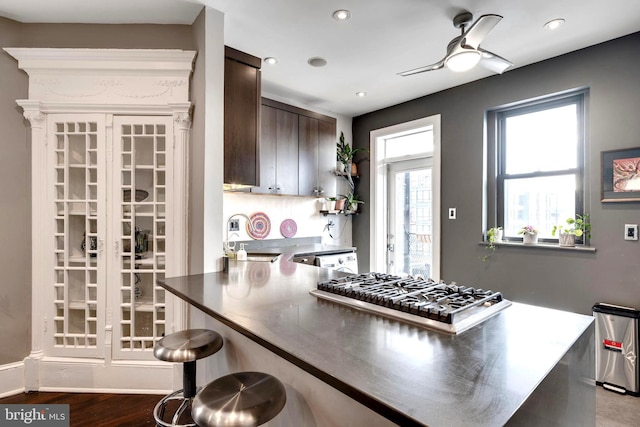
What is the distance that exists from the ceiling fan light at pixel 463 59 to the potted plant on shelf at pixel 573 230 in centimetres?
167

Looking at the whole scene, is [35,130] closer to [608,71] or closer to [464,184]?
[464,184]

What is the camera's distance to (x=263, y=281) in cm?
179

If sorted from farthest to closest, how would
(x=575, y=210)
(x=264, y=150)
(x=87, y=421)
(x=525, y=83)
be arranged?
(x=264, y=150), (x=525, y=83), (x=575, y=210), (x=87, y=421)

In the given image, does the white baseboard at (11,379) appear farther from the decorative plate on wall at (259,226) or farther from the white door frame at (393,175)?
the white door frame at (393,175)

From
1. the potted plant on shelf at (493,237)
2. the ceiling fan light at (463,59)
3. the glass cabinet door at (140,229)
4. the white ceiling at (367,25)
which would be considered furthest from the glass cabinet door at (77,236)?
the potted plant on shelf at (493,237)

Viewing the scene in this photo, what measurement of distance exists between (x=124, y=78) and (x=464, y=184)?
328 centimetres

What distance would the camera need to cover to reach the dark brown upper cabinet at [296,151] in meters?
3.49

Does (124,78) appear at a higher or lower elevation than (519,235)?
higher

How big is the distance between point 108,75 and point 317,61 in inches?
66.8

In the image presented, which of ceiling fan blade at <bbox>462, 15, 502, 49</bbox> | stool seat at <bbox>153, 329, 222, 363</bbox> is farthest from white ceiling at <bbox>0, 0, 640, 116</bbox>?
stool seat at <bbox>153, 329, 222, 363</bbox>

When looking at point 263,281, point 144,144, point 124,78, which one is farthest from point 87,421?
point 124,78

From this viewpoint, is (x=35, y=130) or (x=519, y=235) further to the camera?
(x=519, y=235)

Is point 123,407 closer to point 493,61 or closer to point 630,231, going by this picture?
point 493,61

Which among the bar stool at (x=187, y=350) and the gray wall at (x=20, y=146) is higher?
the gray wall at (x=20, y=146)
